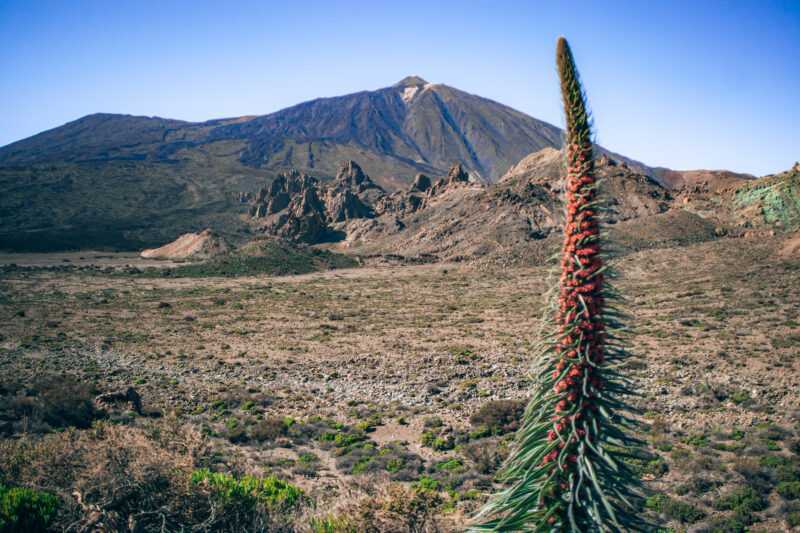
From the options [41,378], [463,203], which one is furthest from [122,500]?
[463,203]

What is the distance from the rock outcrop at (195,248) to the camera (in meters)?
54.9

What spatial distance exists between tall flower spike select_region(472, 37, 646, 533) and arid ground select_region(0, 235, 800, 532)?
0.21 meters

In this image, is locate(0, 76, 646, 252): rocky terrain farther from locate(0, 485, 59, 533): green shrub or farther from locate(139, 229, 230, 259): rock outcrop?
locate(0, 485, 59, 533): green shrub

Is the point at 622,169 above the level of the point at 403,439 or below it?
above

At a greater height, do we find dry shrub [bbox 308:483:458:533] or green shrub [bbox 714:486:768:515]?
→ dry shrub [bbox 308:483:458:533]

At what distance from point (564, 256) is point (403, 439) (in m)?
9.75

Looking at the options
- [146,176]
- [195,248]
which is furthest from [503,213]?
[146,176]

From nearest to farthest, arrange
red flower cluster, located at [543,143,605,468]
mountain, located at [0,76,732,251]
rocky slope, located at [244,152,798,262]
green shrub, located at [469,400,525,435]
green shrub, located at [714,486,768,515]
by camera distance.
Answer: red flower cluster, located at [543,143,605,468], green shrub, located at [714,486,768,515], green shrub, located at [469,400,525,435], rocky slope, located at [244,152,798,262], mountain, located at [0,76,732,251]

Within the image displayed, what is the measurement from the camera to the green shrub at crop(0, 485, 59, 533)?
15.1 ft

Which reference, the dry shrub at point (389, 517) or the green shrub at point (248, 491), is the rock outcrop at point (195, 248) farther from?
the dry shrub at point (389, 517)

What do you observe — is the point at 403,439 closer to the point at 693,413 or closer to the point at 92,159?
the point at 693,413

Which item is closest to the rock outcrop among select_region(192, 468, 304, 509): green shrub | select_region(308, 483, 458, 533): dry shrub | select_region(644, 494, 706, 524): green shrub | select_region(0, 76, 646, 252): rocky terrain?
select_region(0, 76, 646, 252): rocky terrain

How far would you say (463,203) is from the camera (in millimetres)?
60781

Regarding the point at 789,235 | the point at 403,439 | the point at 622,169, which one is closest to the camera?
the point at 403,439
